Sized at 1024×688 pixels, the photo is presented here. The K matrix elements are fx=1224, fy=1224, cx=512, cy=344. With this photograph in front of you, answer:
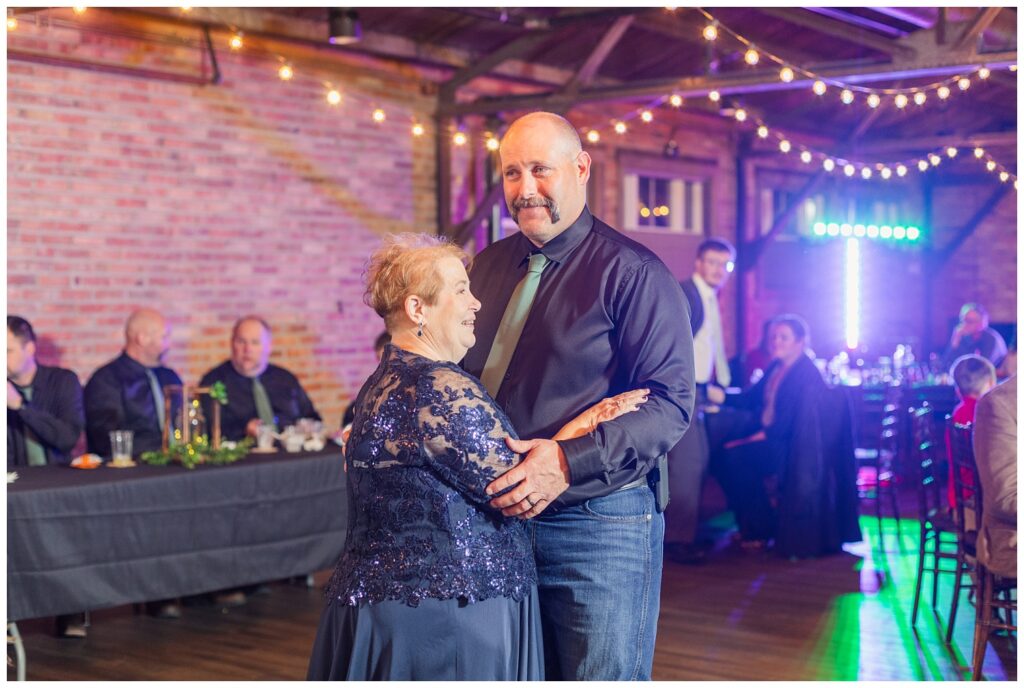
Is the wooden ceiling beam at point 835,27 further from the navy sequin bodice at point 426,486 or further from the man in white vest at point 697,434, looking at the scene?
the navy sequin bodice at point 426,486

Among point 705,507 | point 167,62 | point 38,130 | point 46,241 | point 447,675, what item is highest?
point 167,62

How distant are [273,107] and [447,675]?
236 inches

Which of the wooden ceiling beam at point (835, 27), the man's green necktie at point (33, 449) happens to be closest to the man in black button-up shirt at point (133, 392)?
the man's green necktie at point (33, 449)

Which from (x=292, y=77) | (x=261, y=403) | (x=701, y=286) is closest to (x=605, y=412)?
(x=261, y=403)

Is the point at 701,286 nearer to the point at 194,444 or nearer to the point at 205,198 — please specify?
the point at 205,198

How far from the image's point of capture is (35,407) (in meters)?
5.67

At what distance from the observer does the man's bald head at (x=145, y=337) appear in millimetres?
6219

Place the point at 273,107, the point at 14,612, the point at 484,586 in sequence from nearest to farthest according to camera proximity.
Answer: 1. the point at 484,586
2. the point at 14,612
3. the point at 273,107

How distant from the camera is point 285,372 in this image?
690 centimetres

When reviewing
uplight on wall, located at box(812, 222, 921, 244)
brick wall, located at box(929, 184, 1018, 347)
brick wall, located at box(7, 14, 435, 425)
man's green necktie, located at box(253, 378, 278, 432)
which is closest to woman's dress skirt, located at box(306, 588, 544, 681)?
man's green necktie, located at box(253, 378, 278, 432)

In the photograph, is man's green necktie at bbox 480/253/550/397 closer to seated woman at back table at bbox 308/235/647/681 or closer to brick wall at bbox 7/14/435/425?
seated woman at back table at bbox 308/235/647/681

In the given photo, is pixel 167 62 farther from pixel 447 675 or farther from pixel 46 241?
pixel 447 675

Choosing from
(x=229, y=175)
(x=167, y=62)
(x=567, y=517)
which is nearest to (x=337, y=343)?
(x=229, y=175)

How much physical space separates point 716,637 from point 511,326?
3029 millimetres
